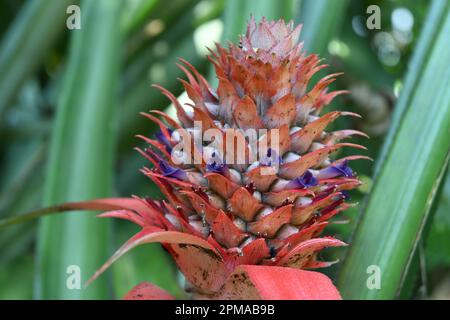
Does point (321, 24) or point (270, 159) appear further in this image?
point (321, 24)

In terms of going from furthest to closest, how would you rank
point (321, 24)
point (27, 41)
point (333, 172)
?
point (27, 41) → point (321, 24) → point (333, 172)

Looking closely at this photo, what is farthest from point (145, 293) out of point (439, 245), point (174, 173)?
point (439, 245)

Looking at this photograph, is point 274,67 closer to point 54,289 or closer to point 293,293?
point 293,293

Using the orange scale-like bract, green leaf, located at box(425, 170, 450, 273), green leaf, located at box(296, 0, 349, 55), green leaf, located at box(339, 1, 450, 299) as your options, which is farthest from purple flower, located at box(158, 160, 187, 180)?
green leaf, located at box(425, 170, 450, 273)

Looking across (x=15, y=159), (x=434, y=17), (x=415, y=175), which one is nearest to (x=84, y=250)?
(x=415, y=175)

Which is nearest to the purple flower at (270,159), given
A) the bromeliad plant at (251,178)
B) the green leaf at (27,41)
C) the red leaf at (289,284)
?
the bromeliad plant at (251,178)

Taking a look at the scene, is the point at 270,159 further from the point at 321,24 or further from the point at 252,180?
the point at 321,24

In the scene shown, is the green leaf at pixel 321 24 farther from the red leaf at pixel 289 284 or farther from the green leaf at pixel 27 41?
the green leaf at pixel 27 41
